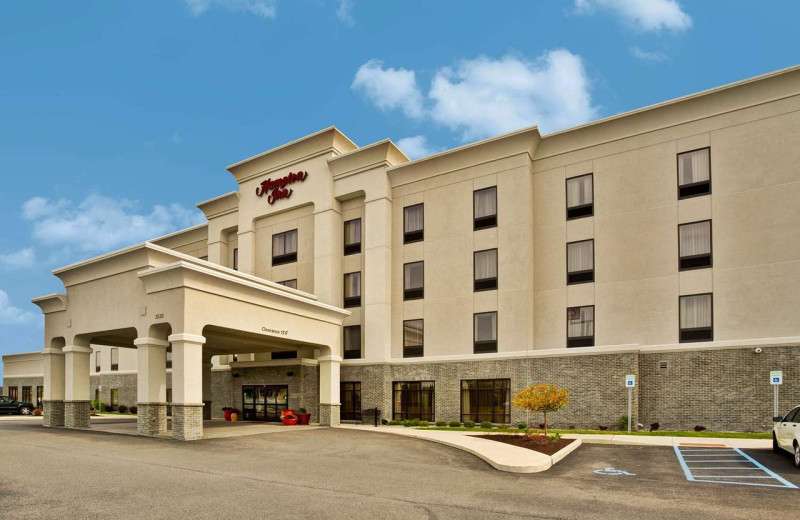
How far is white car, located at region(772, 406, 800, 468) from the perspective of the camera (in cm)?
1546

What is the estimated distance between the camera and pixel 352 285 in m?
36.4

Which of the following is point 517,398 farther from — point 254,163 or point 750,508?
point 254,163

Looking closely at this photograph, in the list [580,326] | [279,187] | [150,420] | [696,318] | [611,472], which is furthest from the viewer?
[279,187]

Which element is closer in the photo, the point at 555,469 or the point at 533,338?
Answer: the point at 555,469

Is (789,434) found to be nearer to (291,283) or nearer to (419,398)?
(419,398)

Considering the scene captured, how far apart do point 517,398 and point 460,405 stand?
9.92 meters

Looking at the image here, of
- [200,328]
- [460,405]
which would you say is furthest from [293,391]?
[200,328]

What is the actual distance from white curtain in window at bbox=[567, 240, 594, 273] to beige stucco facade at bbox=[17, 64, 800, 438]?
327 mm

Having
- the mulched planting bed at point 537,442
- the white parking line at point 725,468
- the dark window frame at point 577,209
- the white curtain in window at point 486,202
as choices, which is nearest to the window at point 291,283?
the white curtain in window at point 486,202

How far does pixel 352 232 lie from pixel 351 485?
2462cm

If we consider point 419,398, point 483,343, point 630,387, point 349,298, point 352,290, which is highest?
point 352,290

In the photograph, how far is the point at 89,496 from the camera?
38.4 feet

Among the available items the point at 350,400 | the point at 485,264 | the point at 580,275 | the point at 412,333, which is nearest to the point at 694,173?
the point at 580,275

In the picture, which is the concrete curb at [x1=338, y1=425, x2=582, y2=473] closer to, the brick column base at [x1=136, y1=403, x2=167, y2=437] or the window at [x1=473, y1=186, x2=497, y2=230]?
the brick column base at [x1=136, y1=403, x2=167, y2=437]
